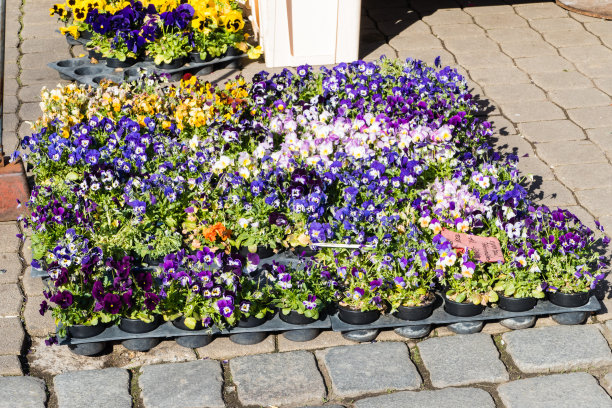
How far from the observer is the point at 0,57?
14.8 ft

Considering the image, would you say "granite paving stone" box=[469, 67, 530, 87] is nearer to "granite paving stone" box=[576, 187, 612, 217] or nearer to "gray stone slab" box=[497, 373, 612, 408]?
"granite paving stone" box=[576, 187, 612, 217]

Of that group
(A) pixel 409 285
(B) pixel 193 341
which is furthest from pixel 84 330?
(A) pixel 409 285

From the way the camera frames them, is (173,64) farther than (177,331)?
Yes

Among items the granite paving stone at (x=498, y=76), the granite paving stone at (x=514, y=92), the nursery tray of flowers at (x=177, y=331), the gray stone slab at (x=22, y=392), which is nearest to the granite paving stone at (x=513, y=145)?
the granite paving stone at (x=514, y=92)

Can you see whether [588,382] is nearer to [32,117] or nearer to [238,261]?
[238,261]

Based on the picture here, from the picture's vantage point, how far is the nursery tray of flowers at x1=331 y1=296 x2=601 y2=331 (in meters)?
3.71

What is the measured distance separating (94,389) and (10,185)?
154 cm

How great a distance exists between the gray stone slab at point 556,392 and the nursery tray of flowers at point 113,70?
3621 mm

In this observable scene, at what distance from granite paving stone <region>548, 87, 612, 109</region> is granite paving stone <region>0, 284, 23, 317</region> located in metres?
3.80

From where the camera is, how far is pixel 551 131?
544 cm

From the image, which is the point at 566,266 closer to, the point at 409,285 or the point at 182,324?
the point at 409,285

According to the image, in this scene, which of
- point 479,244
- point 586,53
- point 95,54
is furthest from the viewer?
point 586,53

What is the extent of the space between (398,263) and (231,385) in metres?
0.94

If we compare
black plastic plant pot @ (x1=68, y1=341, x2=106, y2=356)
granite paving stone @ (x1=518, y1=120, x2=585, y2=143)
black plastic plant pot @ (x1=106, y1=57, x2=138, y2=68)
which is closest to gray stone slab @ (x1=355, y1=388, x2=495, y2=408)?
black plastic plant pot @ (x1=68, y1=341, x2=106, y2=356)
